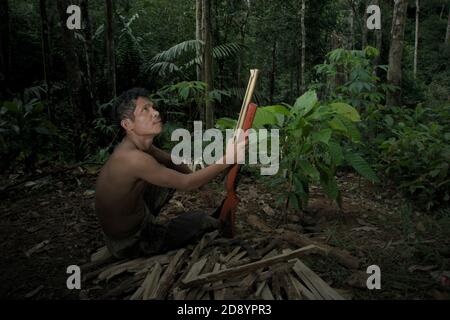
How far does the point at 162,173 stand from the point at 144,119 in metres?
0.44

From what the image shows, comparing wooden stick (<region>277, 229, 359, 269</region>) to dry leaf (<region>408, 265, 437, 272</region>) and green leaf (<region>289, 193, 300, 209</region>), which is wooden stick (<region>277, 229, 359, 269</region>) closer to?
green leaf (<region>289, 193, 300, 209</region>)

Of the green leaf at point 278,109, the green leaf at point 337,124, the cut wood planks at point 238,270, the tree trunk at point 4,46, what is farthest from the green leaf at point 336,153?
the tree trunk at point 4,46

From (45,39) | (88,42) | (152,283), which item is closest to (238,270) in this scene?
(152,283)

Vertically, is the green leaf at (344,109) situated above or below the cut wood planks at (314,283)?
above

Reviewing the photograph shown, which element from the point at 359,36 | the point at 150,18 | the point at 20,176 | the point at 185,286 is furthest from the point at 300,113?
the point at 359,36

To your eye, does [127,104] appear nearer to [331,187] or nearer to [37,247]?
[37,247]

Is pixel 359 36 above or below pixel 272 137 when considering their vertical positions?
above

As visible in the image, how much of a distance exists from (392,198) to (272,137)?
7.10ft

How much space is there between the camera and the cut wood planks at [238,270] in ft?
7.22


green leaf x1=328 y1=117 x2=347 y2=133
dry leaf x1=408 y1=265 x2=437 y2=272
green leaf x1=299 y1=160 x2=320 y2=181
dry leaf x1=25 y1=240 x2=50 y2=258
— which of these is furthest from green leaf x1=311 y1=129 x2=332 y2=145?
dry leaf x1=25 y1=240 x2=50 y2=258

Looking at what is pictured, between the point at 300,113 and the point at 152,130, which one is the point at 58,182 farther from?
the point at 300,113

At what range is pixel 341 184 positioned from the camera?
15.8 feet

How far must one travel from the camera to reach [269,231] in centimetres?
312

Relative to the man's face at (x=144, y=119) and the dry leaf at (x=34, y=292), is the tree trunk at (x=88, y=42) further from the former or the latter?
the dry leaf at (x=34, y=292)
